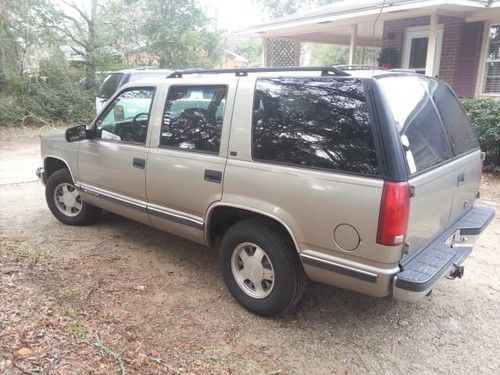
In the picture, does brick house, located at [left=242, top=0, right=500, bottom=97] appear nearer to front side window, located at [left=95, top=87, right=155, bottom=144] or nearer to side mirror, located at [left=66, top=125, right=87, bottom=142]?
front side window, located at [left=95, top=87, right=155, bottom=144]

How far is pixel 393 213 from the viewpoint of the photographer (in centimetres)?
263

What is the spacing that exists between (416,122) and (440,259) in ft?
3.09

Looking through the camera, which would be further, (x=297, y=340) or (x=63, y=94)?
(x=63, y=94)

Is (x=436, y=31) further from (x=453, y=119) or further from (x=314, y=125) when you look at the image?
(x=314, y=125)

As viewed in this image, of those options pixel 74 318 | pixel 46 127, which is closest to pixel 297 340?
pixel 74 318

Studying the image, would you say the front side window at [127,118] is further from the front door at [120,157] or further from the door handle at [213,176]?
the door handle at [213,176]

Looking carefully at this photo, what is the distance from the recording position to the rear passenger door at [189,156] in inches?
140

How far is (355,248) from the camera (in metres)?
2.81

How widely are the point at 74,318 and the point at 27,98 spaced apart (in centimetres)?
→ 1464

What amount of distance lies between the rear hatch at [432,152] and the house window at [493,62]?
8400mm

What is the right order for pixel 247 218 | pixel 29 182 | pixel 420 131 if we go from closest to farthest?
1. pixel 420 131
2. pixel 247 218
3. pixel 29 182

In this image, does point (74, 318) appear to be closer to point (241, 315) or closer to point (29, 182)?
point (241, 315)

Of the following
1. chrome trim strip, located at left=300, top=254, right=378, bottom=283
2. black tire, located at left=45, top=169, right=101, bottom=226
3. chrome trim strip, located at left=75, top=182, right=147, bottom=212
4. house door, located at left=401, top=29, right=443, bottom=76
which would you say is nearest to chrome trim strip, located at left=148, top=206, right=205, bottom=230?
chrome trim strip, located at left=75, top=182, right=147, bottom=212

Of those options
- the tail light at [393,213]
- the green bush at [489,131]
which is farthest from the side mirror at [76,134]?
the green bush at [489,131]
